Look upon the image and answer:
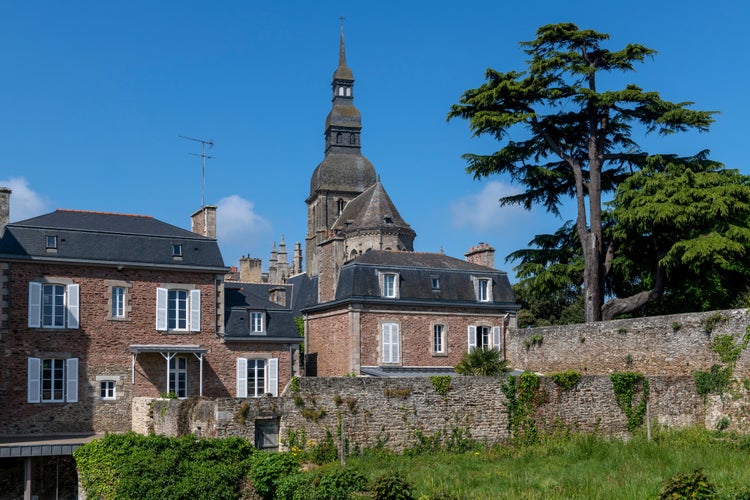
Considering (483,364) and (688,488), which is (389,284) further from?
(688,488)

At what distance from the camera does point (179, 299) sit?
24.5m

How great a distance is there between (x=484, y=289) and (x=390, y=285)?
3298mm

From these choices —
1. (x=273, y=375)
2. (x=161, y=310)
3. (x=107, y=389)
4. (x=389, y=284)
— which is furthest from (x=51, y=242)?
(x=389, y=284)

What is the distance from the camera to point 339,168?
6150cm

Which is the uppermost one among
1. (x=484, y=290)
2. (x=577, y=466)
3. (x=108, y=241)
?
(x=108, y=241)

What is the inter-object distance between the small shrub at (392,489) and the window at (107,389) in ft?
42.2

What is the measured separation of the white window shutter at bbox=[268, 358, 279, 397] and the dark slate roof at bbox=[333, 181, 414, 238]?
25819 millimetres

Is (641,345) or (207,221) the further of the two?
(207,221)

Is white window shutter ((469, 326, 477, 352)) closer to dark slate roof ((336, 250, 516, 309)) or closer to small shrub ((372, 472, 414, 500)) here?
dark slate roof ((336, 250, 516, 309))

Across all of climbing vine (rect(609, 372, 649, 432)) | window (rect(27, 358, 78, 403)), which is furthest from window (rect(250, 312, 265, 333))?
climbing vine (rect(609, 372, 649, 432))

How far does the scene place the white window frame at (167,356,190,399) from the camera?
2411cm

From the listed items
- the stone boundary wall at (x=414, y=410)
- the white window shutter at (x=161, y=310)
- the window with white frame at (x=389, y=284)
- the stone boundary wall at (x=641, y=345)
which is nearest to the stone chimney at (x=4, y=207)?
the white window shutter at (x=161, y=310)

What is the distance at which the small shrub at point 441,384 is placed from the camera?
18203 millimetres

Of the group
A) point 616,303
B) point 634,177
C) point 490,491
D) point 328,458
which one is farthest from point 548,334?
point 490,491
